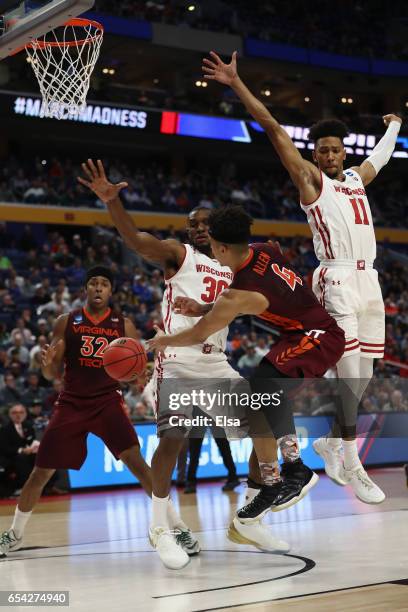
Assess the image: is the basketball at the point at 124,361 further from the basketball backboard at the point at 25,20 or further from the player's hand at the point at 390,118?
the player's hand at the point at 390,118

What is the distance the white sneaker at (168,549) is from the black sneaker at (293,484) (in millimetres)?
772

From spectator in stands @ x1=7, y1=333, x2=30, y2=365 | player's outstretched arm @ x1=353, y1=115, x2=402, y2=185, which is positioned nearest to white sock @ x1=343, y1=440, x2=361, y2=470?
player's outstretched arm @ x1=353, y1=115, x2=402, y2=185

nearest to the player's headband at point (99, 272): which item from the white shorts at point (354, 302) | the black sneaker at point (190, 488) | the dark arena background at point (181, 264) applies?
the dark arena background at point (181, 264)

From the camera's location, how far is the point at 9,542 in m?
7.83

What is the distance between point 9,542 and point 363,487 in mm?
3118

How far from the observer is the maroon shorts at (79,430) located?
7867 millimetres

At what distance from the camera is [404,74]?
34.2m

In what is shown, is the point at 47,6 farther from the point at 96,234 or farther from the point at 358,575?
→ the point at 96,234

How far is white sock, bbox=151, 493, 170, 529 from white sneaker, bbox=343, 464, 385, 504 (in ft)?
4.68

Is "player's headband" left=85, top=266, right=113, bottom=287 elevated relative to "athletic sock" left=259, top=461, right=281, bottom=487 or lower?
elevated

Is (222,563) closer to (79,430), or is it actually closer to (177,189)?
(79,430)

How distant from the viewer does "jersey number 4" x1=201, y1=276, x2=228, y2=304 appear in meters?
7.45

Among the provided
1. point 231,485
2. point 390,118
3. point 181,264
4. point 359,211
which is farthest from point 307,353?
point 231,485

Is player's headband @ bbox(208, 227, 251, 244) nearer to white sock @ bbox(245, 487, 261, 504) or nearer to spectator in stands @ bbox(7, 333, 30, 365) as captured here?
white sock @ bbox(245, 487, 261, 504)
